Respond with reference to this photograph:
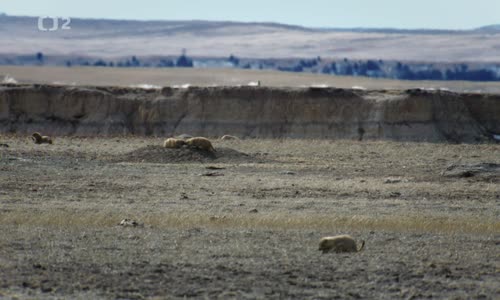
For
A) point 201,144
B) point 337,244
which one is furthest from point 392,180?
point 337,244

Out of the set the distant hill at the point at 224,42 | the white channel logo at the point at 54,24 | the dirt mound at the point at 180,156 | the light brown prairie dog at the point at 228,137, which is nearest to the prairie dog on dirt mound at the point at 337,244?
the dirt mound at the point at 180,156

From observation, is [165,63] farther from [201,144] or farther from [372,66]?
[201,144]

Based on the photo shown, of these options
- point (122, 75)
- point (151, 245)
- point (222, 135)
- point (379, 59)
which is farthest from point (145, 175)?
point (379, 59)

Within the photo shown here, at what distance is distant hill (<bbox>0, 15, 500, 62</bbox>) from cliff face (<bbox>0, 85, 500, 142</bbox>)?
35.5 meters

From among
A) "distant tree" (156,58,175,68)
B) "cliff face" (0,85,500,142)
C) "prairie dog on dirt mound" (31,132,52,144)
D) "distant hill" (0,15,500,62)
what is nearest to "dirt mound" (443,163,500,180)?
"prairie dog on dirt mound" (31,132,52,144)

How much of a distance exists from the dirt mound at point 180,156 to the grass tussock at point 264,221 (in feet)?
28.3

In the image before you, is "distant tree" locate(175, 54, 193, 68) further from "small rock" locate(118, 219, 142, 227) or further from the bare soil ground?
"small rock" locate(118, 219, 142, 227)

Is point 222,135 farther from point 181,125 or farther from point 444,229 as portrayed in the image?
point 444,229

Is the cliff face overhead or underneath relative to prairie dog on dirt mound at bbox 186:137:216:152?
underneath

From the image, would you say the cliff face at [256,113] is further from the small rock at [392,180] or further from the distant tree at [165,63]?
the distant tree at [165,63]

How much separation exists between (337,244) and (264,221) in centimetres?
319

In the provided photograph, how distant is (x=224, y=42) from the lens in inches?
3797

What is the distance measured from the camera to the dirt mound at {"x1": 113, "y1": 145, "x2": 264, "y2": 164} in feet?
93.3

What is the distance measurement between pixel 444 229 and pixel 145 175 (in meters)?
8.41
